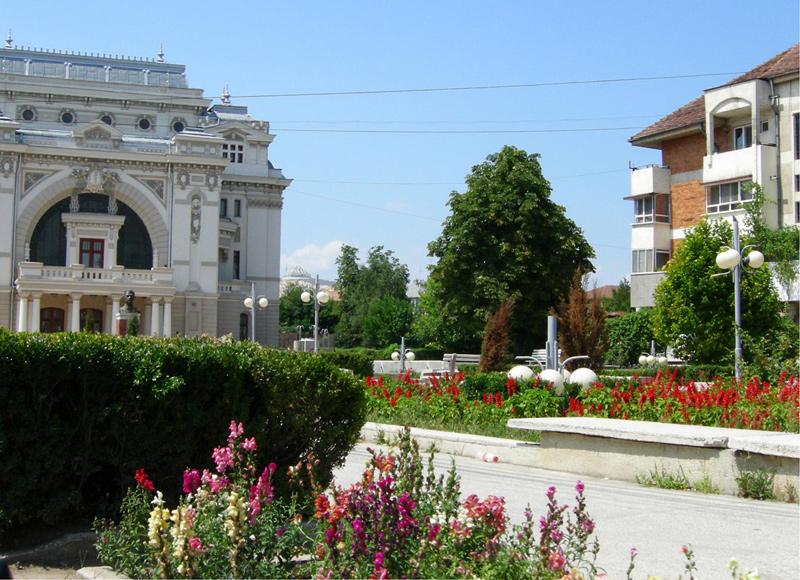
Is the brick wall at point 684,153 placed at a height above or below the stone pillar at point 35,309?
above

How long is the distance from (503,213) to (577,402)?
30.6m

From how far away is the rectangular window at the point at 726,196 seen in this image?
40.4 meters

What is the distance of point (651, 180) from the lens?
147ft

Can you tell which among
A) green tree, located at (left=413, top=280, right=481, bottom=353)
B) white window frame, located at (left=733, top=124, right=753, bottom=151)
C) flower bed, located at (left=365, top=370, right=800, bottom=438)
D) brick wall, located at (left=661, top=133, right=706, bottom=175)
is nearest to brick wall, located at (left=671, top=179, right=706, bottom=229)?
brick wall, located at (left=661, top=133, right=706, bottom=175)

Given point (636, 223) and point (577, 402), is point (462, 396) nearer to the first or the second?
point (577, 402)

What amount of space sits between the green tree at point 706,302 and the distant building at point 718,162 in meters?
4.40

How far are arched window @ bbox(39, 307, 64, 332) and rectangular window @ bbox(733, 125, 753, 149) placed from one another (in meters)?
36.4

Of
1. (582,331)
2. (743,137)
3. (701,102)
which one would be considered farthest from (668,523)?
(701,102)

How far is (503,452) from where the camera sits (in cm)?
1289

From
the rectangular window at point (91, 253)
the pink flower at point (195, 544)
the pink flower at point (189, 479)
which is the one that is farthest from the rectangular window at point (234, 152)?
the pink flower at point (195, 544)

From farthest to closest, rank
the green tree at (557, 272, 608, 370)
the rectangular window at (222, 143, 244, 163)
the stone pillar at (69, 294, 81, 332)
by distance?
1. the rectangular window at (222, 143, 244, 163)
2. the stone pillar at (69, 294, 81, 332)
3. the green tree at (557, 272, 608, 370)

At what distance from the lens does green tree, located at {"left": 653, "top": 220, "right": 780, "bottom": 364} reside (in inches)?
1312

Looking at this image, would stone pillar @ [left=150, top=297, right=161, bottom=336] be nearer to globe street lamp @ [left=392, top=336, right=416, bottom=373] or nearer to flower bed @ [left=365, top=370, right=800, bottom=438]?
globe street lamp @ [left=392, top=336, right=416, bottom=373]

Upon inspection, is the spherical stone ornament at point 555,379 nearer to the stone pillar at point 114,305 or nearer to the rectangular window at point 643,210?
the rectangular window at point 643,210
